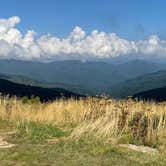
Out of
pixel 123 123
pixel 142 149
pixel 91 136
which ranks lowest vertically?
pixel 142 149

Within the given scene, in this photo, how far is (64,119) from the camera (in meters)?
20.3

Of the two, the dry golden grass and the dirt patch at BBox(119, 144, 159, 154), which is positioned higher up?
the dry golden grass

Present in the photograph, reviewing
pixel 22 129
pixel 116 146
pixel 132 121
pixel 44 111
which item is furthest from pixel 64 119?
→ pixel 116 146

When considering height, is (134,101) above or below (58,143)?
above

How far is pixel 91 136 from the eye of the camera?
14.8 meters

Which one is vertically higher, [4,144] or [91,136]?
[91,136]

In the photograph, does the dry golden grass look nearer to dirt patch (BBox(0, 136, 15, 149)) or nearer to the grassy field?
the grassy field

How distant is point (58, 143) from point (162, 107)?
649 centimetres

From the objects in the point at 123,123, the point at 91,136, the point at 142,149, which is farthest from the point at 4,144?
the point at 142,149

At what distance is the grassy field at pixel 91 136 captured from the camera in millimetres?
11781

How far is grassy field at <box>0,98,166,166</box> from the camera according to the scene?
11.8 m

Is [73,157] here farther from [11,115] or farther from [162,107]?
[11,115]

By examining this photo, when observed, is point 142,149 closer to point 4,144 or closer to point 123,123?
point 123,123

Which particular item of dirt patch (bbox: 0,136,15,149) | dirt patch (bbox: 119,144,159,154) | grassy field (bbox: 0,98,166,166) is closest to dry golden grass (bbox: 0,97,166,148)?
grassy field (bbox: 0,98,166,166)
